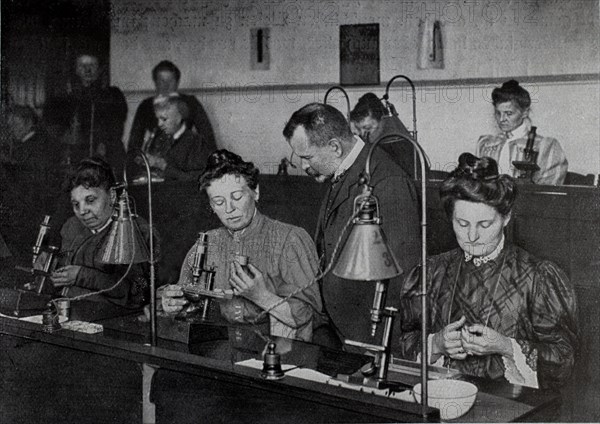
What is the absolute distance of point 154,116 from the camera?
7.94m

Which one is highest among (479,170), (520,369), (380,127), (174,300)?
(380,127)

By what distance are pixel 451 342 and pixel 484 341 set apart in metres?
0.12

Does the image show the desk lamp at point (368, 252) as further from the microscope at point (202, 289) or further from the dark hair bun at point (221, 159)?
the dark hair bun at point (221, 159)

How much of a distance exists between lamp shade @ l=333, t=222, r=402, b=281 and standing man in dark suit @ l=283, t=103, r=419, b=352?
141 cm

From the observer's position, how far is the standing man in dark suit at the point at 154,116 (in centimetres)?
755

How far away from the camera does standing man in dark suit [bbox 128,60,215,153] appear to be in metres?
7.55

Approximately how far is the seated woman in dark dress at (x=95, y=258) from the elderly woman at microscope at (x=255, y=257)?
1.82ft

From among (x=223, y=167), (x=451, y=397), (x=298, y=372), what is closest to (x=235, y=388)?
(x=298, y=372)

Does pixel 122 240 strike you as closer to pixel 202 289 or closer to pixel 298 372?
pixel 202 289

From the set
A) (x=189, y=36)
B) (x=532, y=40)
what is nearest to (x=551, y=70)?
(x=532, y=40)

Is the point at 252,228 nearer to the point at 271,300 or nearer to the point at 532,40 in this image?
the point at 271,300

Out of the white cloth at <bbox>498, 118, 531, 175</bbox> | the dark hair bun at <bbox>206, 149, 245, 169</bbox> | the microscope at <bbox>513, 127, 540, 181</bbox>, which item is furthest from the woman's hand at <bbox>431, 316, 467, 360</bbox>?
the white cloth at <bbox>498, 118, 531, 175</bbox>

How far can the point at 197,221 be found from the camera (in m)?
5.91

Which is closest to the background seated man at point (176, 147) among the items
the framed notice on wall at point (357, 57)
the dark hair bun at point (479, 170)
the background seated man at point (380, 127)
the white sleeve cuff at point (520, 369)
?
the background seated man at point (380, 127)
